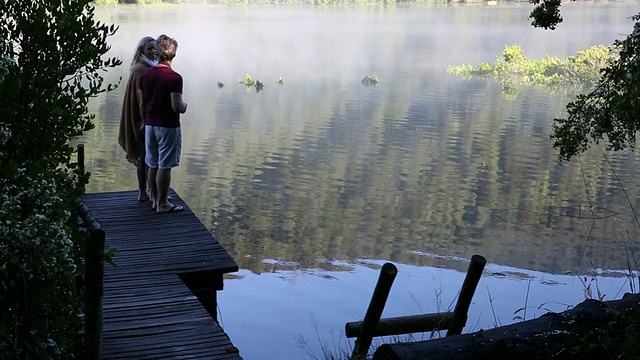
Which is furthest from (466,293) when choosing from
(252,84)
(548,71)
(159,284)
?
(548,71)

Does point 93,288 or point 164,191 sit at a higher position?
point 93,288

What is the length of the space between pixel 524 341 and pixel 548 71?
49.2 m

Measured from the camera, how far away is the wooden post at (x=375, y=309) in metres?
5.86

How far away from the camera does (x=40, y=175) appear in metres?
4.25

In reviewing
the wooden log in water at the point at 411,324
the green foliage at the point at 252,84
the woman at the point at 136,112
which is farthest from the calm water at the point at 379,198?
the woman at the point at 136,112

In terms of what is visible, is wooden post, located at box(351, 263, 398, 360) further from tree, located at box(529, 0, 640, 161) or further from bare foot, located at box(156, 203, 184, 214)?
bare foot, located at box(156, 203, 184, 214)

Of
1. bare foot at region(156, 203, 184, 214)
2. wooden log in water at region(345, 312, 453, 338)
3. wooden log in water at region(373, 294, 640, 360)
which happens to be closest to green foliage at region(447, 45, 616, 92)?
bare foot at region(156, 203, 184, 214)

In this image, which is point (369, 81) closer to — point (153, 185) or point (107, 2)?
Result: point (153, 185)

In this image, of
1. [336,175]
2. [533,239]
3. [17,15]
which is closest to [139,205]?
[17,15]

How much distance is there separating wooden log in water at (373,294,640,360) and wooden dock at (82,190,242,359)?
133 cm

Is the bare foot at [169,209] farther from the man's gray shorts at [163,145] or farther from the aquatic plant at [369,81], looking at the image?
the aquatic plant at [369,81]

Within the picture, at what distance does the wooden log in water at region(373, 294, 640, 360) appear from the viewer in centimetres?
433

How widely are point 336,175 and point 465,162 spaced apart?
181 inches

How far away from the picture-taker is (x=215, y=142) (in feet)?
87.7
